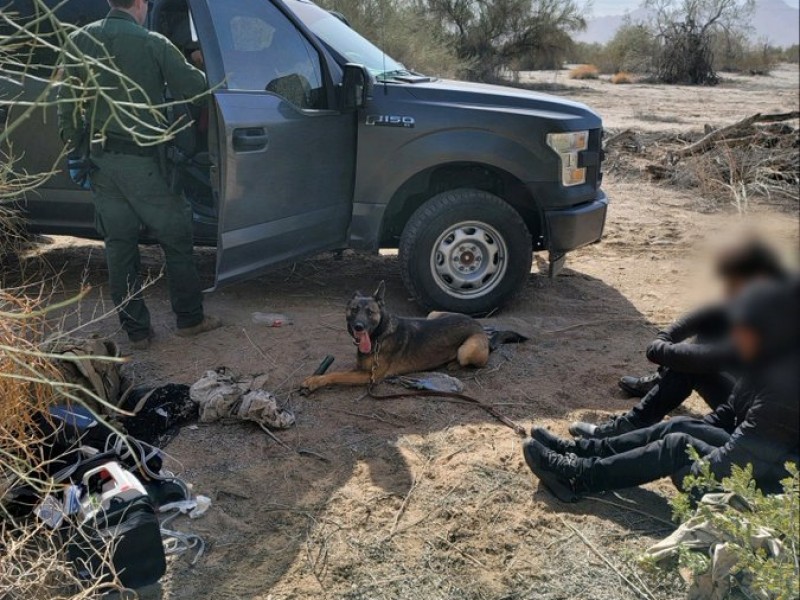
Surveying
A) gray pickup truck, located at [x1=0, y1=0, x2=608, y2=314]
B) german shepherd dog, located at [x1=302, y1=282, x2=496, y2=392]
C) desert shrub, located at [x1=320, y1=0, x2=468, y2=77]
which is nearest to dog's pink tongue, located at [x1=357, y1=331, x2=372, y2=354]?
german shepherd dog, located at [x1=302, y1=282, x2=496, y2=392]

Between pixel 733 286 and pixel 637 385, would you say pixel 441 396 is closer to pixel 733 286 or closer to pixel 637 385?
pixel 637 385

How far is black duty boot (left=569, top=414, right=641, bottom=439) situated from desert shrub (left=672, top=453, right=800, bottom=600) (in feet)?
3.85

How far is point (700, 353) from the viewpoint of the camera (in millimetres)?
2408

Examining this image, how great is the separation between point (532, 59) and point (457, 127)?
2662 cm

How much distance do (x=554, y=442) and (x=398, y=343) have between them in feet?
4.75

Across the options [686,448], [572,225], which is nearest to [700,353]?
[686,448]

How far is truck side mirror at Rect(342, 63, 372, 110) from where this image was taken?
17.3 feet

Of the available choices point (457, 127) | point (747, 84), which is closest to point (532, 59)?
point (747, 84)

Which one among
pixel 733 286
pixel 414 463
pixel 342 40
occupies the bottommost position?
pixel 414 463

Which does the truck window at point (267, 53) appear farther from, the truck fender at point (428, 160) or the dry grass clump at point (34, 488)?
the dry grass clump at point (34, 488)

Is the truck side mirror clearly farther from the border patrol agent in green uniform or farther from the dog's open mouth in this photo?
the dog's open mouth

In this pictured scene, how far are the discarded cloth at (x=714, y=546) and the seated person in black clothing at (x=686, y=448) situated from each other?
218 millimetres

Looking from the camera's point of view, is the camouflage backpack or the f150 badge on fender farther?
the f150 badge on fender

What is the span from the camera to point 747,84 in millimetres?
22688
